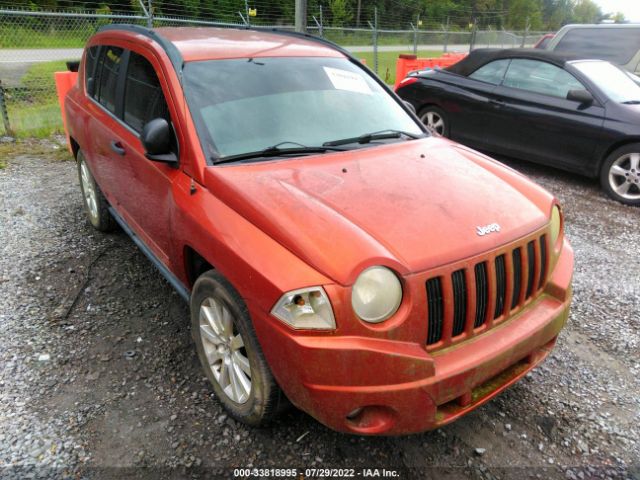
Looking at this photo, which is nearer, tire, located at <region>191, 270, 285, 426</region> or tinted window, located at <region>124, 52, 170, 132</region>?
tire, located at <region>191, 270, 285, 426</region>

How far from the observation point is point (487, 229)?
2.32 metres

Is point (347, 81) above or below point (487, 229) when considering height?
above

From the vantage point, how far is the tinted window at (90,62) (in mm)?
4379

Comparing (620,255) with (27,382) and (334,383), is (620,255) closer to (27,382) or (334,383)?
(334,383)

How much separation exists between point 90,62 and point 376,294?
3.81 metres

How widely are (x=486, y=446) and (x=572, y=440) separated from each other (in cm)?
47

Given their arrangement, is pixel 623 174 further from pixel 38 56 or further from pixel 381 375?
pixel 38 56

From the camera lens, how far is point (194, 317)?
2764mm

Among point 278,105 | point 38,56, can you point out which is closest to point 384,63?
point 38,56

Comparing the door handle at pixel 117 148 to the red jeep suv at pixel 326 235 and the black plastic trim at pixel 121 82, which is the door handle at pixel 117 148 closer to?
the red jeep suv at pixel 326 235

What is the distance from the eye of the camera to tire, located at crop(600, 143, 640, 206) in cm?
583

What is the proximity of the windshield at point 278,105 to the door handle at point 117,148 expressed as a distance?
0.85 m

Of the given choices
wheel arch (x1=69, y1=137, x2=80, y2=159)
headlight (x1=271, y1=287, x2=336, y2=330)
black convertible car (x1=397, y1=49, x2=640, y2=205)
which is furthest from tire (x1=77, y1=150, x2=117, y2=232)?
black convertible car (x1=397, y1=49, x2=640, y2=205)

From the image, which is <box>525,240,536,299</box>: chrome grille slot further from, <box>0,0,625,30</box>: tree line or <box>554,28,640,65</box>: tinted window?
<box>0,0,625,30</box>: tree line
